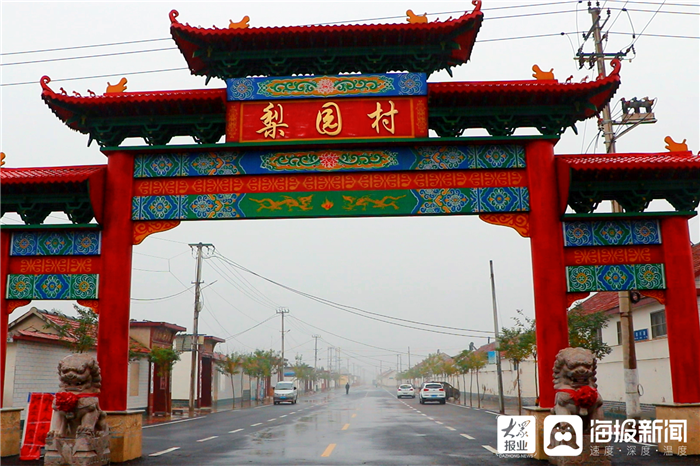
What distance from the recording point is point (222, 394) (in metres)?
49.9

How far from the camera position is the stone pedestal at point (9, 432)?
1188 cm

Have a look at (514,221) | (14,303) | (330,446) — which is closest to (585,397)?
(514,221)

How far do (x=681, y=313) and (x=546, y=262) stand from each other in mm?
2553

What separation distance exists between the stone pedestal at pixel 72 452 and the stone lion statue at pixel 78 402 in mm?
98

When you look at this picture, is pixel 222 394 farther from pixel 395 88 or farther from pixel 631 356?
pixel 395 88

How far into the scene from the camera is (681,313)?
37.1 feet

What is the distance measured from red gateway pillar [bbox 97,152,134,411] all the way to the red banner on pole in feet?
5.34

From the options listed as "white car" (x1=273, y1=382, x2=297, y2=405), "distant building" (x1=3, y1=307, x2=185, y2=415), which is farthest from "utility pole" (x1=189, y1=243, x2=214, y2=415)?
"white car" (x1=273, y1=382, x2=297, y2=405)

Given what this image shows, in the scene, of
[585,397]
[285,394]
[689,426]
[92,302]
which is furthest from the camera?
[285,394]

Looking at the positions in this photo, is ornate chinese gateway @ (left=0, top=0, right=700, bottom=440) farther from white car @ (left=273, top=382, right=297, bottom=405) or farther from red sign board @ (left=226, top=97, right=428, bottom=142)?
white car @ (left=273, top=382, right=297, bottom=405)

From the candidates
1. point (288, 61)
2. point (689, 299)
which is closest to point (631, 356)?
point (689, 299)

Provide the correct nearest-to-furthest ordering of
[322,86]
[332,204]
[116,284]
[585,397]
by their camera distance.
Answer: [585,397], [116,284], [332,204], [322,86]

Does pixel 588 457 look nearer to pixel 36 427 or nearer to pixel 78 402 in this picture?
pixel 78 402

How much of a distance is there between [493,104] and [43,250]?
356 inches
